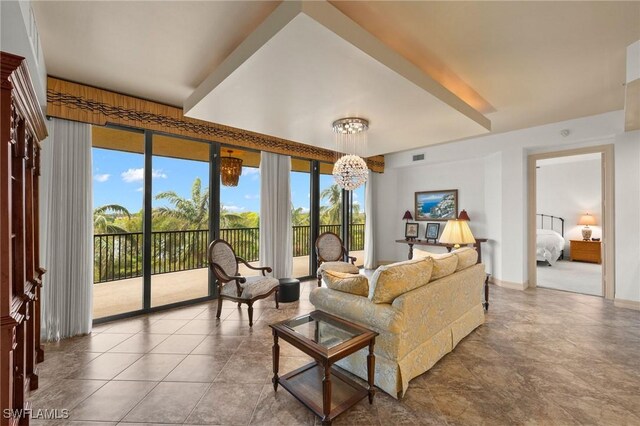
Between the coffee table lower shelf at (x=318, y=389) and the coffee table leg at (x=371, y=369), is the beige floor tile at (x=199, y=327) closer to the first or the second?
the coffee table lower shelf at (x=318, y=389)

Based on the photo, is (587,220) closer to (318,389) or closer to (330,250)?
(330,250)

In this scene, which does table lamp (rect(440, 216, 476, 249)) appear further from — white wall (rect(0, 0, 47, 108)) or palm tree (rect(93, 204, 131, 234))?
palm tree (rect(93, 204, 131, 234))

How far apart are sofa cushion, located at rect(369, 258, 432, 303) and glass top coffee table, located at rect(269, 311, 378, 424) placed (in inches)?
11.2

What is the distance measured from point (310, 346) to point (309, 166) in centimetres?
416

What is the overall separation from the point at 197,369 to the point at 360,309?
1514mm

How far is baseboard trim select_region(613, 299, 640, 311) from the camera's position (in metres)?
3.77

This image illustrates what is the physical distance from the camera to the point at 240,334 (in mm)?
3025

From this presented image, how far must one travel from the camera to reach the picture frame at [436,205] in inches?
229

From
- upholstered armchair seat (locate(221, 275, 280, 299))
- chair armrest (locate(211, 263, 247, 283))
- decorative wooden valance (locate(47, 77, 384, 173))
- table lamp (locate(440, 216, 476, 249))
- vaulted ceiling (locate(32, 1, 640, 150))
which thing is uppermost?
vaulted ceiling (locate(32, 1, 640, 150))

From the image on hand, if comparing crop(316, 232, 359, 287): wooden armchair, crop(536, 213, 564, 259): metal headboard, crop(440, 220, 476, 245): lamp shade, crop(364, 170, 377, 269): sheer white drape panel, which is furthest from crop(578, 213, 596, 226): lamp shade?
crop(316, 232, 359, 287): wooden armchair

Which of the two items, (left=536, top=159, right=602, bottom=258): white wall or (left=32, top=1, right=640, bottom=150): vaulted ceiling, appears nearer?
(left=32, top=1, right=640, bottom=150): vaulted ceiling

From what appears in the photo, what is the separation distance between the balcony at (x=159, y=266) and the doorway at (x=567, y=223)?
4.47 m

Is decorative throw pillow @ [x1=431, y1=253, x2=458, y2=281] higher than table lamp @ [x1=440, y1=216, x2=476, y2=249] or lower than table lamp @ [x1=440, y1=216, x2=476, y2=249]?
lower

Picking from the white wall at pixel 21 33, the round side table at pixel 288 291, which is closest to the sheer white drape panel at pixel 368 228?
the round side table at pixel 288 291
